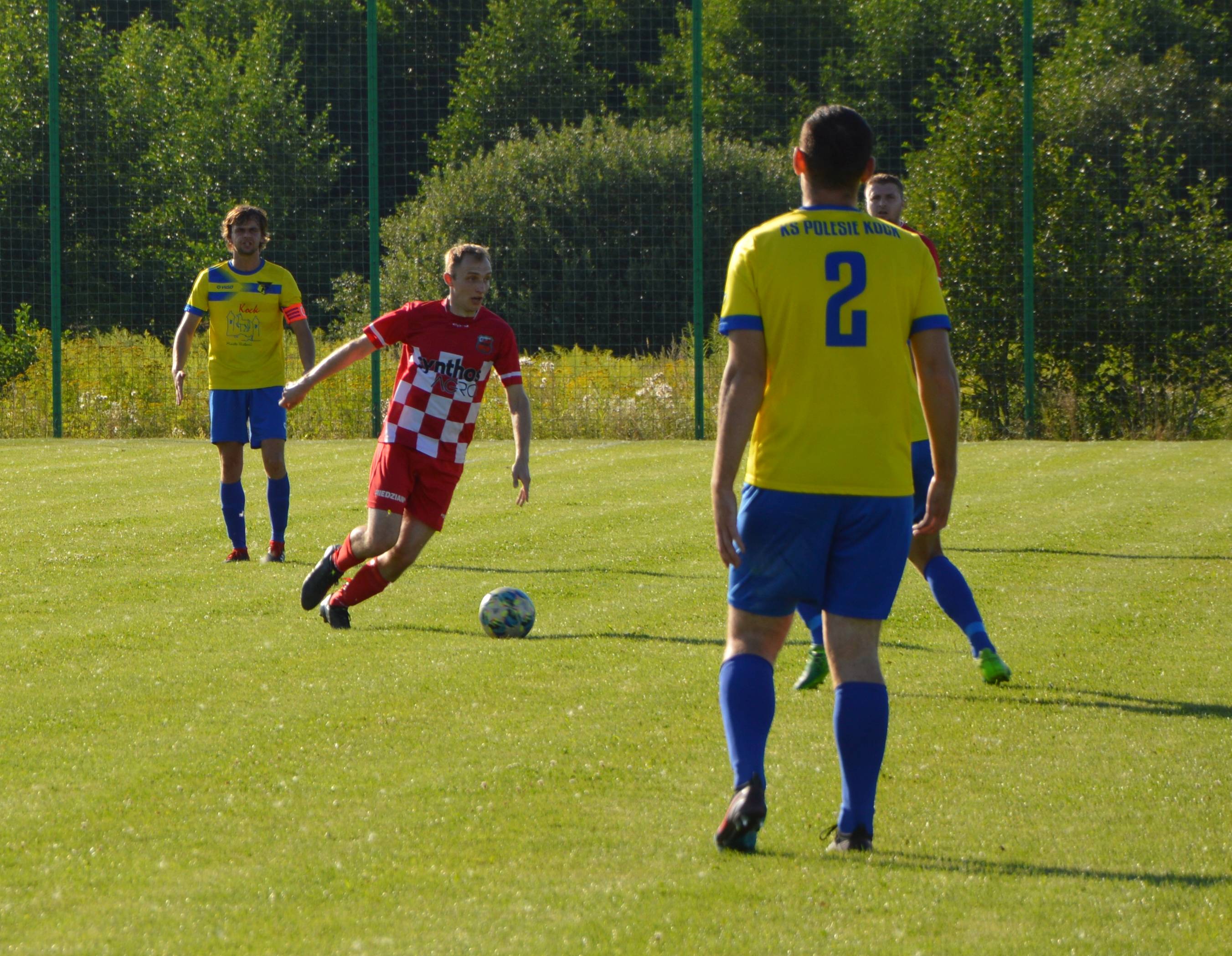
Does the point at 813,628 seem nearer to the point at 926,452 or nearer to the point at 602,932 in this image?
the point at 926,452

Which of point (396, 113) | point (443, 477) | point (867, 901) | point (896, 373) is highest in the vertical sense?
point (396, 113)

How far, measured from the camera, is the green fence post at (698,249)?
65.5 feet

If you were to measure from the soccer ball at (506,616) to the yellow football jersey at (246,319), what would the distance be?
3.40 m

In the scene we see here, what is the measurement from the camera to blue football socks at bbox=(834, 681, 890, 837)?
148 inches

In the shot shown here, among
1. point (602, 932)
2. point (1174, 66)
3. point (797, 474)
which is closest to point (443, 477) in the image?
point (797, 474)

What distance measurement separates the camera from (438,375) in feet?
22.9

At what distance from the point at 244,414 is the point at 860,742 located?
21.9ft

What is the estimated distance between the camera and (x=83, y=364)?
825 inches

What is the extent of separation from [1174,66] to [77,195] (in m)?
16.1

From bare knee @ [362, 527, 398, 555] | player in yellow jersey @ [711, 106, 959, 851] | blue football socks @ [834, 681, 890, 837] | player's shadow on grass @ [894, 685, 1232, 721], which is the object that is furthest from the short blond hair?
blue football socks @ [834, 681, 890, 837]

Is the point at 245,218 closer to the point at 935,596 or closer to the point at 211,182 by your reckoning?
the point at 935,596

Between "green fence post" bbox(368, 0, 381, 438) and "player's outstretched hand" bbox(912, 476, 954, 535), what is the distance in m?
17.2

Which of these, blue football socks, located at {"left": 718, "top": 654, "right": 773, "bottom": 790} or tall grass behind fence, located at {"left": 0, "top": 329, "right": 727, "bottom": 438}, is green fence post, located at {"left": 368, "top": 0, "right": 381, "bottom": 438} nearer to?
tall grass behind fence, located at {"left": 0, "top": 329, "right": 727, "bottom": 438}

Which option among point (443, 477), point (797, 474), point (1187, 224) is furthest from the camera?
point (1187, 224)
